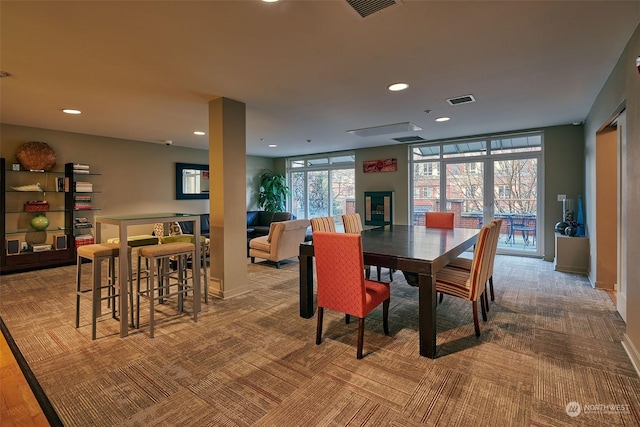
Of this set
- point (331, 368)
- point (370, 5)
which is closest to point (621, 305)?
point (331, 368)

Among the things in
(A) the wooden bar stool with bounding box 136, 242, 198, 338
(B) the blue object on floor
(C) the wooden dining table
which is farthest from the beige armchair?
(B) the blue object on floor

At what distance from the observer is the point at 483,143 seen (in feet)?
20.1

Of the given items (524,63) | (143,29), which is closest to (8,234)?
(143,29)

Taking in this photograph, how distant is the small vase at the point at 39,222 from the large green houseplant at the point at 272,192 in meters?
4.64

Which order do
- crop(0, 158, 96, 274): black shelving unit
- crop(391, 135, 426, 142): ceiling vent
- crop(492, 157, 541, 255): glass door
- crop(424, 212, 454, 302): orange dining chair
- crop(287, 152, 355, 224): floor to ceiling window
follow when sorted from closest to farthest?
crop(424, 212, 454, 302): orange dining chair < crop(0, 158, 96, 274): black shelving unit < crop(492, 157, 541, 255): glass door < crop(391, 135, 426, 142): ceiling vent < crop(287, 152, 355, 224): floor to ceiling window

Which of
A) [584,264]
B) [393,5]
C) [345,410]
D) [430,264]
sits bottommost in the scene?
[345,410]

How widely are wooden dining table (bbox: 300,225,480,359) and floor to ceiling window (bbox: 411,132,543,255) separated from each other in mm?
3185

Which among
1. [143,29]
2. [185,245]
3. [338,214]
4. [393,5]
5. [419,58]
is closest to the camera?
[393,5]

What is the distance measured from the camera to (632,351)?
2.21 meters

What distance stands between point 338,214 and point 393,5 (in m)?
6.62

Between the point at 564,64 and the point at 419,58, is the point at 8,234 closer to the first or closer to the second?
the point at 419,58

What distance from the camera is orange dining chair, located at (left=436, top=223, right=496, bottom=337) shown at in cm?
252

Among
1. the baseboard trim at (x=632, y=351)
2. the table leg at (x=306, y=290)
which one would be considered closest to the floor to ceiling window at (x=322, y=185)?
the table leg at (x=306, y=290)

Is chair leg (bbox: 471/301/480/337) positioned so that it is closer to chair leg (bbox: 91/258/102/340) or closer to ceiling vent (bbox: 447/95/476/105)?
ceiling vent (bbox: 447/95/476/105)
